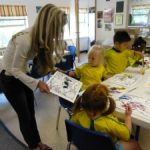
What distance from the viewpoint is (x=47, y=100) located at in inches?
123

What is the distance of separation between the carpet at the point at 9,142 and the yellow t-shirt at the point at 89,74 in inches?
35.3

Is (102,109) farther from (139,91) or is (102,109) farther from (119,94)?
(139,91)

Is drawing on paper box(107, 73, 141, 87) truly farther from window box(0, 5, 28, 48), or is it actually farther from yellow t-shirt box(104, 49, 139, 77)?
window box(0, 5, 28, 48)

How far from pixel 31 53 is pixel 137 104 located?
2.75 feet

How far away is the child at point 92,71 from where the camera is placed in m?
1.89

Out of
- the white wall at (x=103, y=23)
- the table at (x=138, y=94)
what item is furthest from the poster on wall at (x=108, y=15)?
the table at (x=138, y=94)

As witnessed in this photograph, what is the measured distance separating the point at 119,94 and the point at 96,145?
51cm

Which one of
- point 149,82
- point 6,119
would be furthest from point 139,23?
point 6,119

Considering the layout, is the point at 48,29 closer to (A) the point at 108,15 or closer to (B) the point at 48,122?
(B) the point at 48,122

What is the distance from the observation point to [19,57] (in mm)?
1359

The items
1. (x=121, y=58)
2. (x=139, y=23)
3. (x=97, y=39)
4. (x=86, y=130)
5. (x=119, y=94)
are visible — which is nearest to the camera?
(x=86, y=130)

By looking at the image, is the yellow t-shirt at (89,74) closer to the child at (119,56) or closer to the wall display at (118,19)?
the child at (119,56)

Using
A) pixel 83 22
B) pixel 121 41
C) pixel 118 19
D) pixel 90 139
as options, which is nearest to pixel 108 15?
pixel 118 19

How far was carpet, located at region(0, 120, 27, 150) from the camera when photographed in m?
1.92
